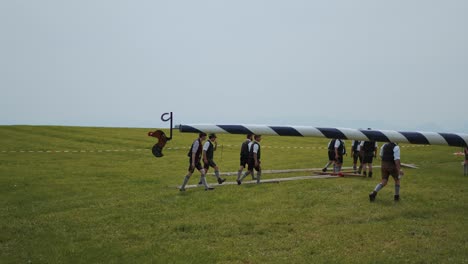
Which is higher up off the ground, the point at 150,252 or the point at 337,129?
the point at 337,129

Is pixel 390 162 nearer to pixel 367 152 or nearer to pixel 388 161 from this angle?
pixel 388 161

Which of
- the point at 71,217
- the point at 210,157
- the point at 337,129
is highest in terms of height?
the point at 337,129

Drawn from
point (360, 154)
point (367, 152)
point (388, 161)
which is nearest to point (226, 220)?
point (388, 161)

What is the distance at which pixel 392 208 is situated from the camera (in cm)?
1332

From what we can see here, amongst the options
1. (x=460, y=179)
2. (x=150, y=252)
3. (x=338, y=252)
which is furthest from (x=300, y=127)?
(x=460, y=179)

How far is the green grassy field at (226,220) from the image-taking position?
364 inches

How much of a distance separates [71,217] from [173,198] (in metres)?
3.60

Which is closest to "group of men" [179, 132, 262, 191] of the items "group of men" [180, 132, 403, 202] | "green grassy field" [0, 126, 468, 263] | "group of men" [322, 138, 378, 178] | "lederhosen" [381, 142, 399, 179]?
"group of men" [180, 132, 403, 202]

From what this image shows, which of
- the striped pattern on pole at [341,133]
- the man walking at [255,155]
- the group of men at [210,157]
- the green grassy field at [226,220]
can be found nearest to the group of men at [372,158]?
the green grassy field at [226,220]

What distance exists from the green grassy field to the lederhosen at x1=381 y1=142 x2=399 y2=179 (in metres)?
0.89

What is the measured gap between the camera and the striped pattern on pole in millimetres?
7105

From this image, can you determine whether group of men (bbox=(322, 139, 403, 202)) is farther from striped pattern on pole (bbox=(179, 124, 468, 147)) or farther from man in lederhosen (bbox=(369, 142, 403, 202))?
striped pattern on pole (bbox=(179, 124, 468, 147))

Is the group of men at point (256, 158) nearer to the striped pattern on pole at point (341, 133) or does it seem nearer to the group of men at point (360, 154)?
the group of men at point (360, 154)

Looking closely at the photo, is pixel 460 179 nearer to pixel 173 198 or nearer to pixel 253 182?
pixel 253 182
